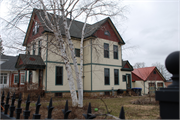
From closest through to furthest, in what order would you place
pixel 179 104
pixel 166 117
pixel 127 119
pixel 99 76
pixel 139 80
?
pixel 179 104 < pixel 166 117 < pixel 127 119 < pixel 99 76 < pixel 139 80

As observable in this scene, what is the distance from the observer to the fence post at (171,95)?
144 cm

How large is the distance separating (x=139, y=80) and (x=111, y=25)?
40.3ft

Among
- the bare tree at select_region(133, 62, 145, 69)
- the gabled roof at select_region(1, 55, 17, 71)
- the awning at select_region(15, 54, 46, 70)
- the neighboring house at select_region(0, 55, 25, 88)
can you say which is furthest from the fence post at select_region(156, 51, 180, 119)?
the bare tree at select_region(133, 62, 145, 69)

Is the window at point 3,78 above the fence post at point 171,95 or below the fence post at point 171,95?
below

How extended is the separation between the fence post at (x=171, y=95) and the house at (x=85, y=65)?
1290cm

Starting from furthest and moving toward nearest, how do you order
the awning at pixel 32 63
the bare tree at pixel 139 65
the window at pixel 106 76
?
the bare tree at pixel 139 65 → the window at pixel 106 76 → the awning at pixel 32 63

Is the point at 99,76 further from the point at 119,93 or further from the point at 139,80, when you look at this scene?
the point at 139,80

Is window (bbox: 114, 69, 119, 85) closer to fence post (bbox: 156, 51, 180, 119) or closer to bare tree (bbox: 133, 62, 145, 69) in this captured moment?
fence post (bbox: 156, 51, 180, 119)

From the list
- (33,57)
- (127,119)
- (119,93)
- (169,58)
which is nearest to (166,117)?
(169,58)

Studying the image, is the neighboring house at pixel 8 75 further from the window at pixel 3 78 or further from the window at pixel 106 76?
the window at pixel 106 76

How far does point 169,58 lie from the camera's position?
153 centimetres

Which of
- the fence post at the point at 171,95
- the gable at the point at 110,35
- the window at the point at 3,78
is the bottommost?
the window at the point at 3,78

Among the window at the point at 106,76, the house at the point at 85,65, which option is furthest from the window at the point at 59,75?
the window at the point at 106,76

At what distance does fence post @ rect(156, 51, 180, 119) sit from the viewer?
56.7 inches
